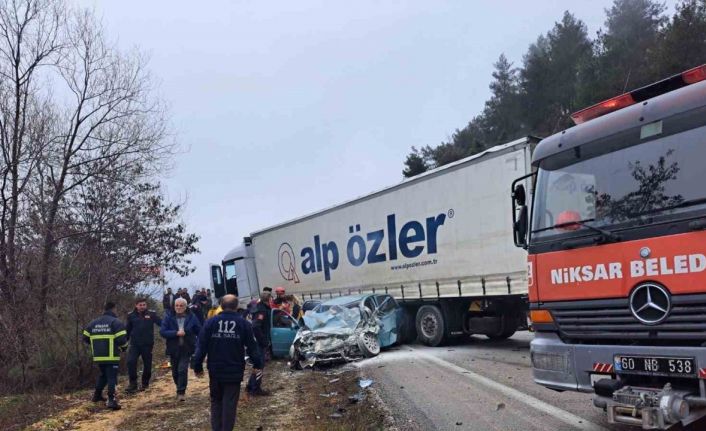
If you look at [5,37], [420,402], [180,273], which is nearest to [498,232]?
[420,402]

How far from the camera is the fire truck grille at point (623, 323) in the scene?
3.87m

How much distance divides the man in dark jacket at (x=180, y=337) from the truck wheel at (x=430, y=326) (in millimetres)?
5554

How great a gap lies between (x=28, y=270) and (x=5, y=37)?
6.70 m

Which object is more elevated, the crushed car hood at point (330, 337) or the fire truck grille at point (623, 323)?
the fire truck grille at point (623, 323)

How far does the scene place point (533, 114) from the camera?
53.8 meters

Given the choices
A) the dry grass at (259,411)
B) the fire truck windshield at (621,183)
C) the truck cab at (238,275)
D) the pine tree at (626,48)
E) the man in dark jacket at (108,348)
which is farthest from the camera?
the pine tree at (626,48)

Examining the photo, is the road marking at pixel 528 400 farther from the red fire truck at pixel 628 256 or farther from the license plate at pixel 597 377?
the license plate at pixel 597 377

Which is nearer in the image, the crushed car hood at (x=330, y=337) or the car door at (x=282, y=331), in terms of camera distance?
the crushed car hood at (x=330, y=337)

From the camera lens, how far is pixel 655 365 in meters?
4.07

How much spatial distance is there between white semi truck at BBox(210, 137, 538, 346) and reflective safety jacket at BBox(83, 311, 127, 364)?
21.2 ft

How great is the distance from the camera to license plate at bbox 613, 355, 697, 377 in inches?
152

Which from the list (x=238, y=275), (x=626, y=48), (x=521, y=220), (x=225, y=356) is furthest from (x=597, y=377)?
(x=626, y=48)

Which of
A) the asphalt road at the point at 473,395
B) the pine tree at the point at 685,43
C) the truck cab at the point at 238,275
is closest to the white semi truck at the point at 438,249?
the asphalt road at the point at 473,395

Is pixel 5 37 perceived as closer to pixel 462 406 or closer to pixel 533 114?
pixel 462 406
